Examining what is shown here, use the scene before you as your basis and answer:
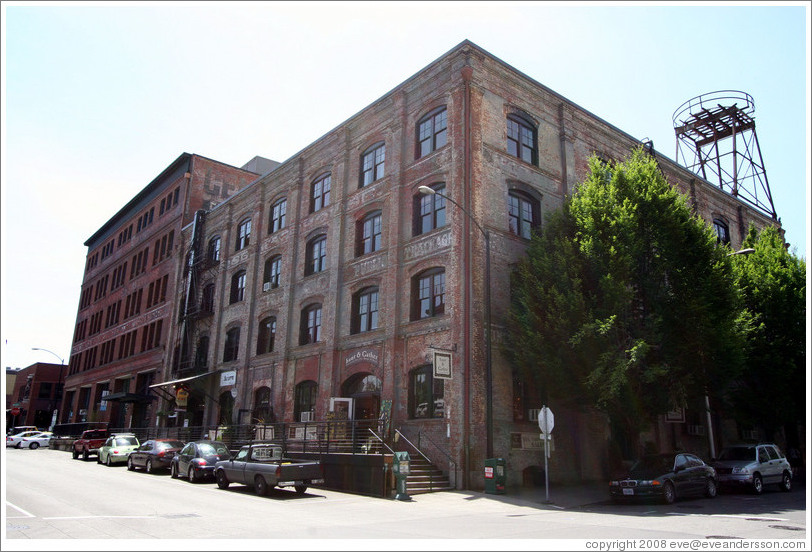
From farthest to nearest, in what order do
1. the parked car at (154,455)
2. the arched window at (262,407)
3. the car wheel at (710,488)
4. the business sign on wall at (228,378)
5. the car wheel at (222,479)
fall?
1. the business sign on wall at (228,378)
2. the arched window at (262,407)
3. the parked car at (154,455)
4. the car wheel at (222,479)
5. the car wheel at (710,488)

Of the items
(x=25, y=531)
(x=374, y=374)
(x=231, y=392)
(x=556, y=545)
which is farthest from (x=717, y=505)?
(x=231, y=392)

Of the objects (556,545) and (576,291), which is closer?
(556,545)

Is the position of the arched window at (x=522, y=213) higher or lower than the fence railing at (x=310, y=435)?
higher

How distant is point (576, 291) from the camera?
19703mm

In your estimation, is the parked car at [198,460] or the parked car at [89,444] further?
the parked car at [89,444]

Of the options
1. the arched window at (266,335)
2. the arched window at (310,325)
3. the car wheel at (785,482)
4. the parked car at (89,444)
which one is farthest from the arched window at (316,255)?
the car wheel at (785,482)

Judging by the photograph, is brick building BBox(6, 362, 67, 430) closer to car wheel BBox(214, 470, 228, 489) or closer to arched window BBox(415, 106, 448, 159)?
car wheel BBox(214, 470, 228, 489)

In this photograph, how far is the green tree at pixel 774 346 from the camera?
89.5 feet

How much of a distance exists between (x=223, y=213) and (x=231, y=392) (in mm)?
12867

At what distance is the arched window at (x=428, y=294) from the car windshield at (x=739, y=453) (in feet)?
39.6

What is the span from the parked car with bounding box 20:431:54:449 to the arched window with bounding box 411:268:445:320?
38.7 metres

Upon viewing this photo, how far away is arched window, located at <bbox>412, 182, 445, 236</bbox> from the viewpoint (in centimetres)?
2425

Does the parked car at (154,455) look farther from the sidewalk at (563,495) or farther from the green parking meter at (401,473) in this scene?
the sidewalk at (563,495)

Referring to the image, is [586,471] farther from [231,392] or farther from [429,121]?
[231,392]
